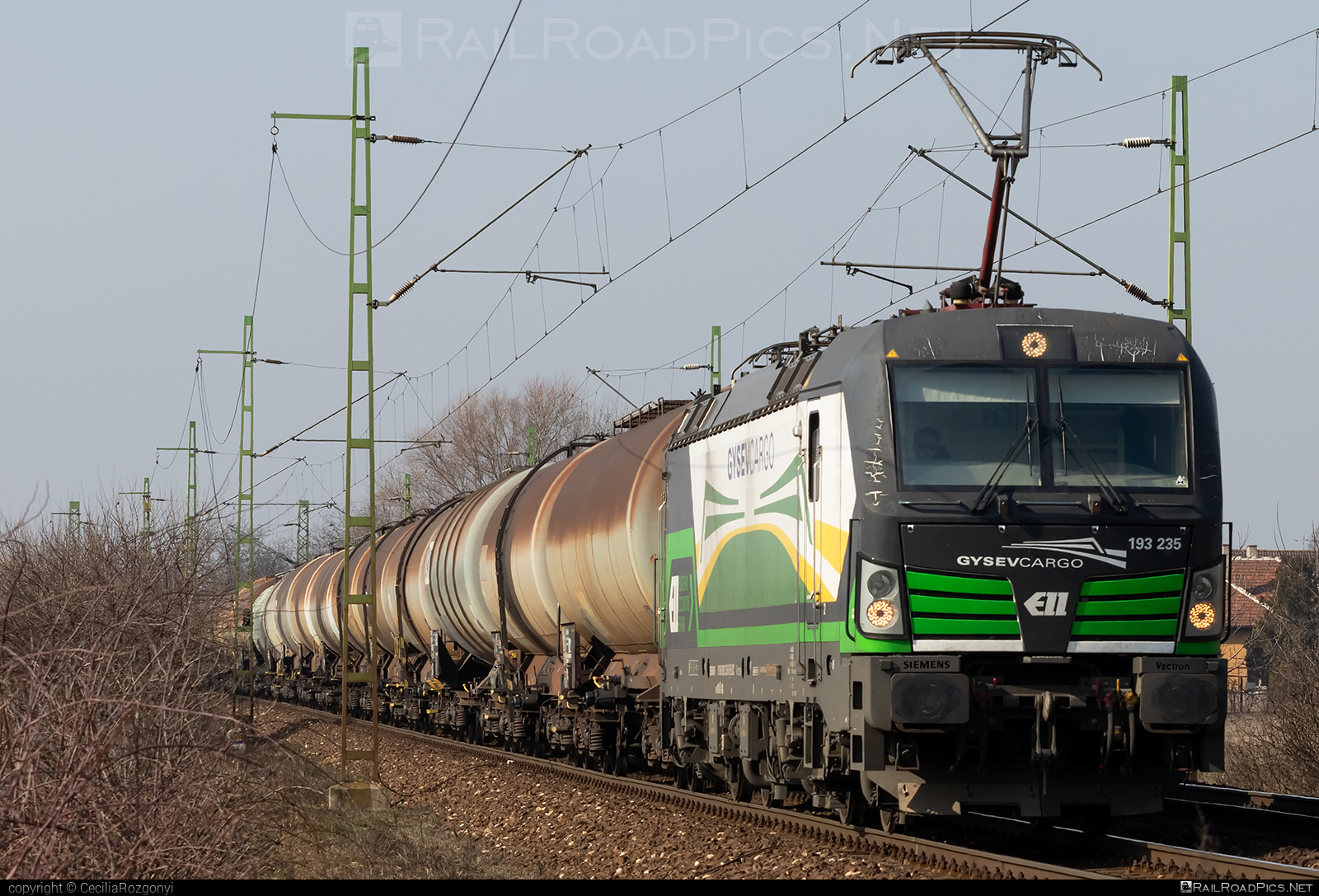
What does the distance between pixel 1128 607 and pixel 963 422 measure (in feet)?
5.80

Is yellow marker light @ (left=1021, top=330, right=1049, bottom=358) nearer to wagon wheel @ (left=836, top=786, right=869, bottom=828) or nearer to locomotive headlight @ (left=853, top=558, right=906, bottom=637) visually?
locomotive headlight @ (left=853, top=558, right=906, bottom=637)

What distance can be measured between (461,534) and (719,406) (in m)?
10.6

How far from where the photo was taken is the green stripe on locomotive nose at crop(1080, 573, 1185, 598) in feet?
36.0

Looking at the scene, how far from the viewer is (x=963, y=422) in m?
11.2

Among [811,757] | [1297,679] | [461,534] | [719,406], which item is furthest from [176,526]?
[1297,679]

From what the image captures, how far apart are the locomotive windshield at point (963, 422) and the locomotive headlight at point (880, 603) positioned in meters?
0.69

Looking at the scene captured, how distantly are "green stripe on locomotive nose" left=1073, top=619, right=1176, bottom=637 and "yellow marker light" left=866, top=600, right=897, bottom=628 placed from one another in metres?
1.32

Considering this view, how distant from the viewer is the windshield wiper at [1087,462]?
36.1 feet

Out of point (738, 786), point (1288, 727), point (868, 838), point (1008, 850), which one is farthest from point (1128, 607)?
point (1288, 727)

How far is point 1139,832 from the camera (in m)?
13.2

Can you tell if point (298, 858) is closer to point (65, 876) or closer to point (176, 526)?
point (65, 876)

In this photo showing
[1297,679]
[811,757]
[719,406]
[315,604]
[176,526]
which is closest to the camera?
[811,757]

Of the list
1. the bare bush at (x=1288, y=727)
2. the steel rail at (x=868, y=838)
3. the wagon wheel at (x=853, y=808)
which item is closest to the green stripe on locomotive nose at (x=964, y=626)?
the steel rail at (x=868, y=838)

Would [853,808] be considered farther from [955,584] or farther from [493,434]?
[493,434]
